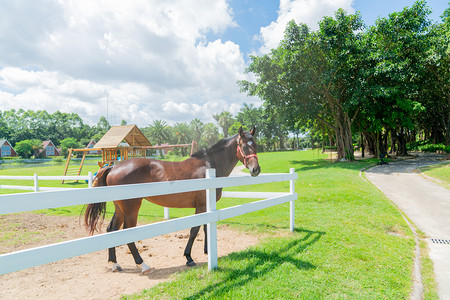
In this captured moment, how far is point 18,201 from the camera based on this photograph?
6.27ft

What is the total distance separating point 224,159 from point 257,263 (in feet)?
5.75

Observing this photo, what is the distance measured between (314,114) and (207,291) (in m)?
21.9

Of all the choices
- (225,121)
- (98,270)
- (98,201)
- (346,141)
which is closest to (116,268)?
(98,270)

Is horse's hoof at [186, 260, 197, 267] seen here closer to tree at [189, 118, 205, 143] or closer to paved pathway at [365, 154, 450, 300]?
paved pathway at [365, 154, 450, 300]

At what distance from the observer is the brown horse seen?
12.8 ft

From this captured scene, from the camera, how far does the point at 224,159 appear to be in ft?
14.6

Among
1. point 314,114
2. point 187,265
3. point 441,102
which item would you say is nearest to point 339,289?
point 187,265

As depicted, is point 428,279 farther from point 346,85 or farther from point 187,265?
point 346,85

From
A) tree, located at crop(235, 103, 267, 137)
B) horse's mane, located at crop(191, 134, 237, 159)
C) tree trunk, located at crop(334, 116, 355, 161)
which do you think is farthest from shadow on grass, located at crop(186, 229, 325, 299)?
tree, located at crop(235, 103, 267, 137)

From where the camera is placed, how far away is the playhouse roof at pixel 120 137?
22.9 meters

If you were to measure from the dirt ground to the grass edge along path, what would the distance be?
487 millimetres

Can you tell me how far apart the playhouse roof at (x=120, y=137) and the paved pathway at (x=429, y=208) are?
66.3 feet

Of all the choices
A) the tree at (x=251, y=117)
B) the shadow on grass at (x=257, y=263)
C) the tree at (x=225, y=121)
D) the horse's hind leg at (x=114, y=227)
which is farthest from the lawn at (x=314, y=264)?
the tree at (x=225, y=121)

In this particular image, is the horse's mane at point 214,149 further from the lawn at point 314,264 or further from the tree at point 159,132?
the tree at point 159,132
